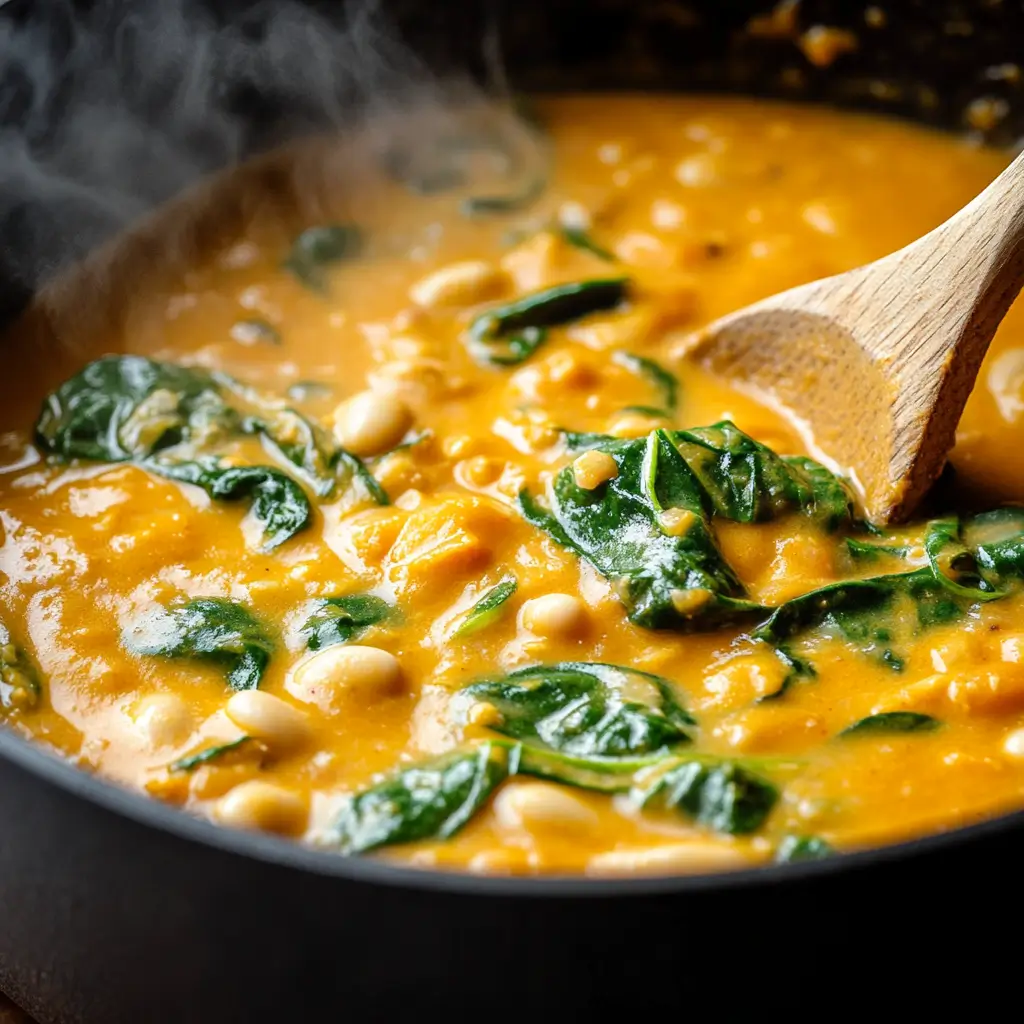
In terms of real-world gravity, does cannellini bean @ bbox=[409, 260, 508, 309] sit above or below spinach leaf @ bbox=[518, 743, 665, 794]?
above

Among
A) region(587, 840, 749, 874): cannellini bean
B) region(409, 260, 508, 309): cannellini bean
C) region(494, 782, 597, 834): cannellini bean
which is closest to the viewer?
region(587, 840, 749, 874): cannellini bean

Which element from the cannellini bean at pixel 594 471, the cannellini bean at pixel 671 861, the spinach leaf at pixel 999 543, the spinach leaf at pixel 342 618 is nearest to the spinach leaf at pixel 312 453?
the spinach leaf at pixel 342 618

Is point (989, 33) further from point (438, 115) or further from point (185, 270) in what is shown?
point (185, 270)

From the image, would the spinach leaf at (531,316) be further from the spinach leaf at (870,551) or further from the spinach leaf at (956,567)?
the spinach leaf at (956,567)

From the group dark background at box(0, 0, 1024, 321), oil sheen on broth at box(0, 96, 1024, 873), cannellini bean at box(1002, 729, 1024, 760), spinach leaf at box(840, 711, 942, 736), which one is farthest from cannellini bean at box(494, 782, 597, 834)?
dark background at box(0, 0, 1024, 321)

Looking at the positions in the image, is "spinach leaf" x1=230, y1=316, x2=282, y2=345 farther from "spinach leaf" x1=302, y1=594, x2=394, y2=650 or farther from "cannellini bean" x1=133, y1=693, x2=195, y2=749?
"cannellini bean" x1=133, y1=693, x2=195, y2=749

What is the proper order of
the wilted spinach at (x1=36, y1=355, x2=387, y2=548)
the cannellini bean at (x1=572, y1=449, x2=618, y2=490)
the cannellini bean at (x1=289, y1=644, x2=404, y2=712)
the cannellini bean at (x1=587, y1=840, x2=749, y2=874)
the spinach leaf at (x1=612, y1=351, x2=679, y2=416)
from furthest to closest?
the spinach leaf at (x1=612, y1=351, x2=679, y2=416) < the wilted spinach at (x1=36, y1=355, x2=387, y2=548) < the cannellini bean at (x1=572, y1=449, x2=618, y2=490) < the cannellini bean at (x1=289, y1=644, x2=404, y2=712) < the cannellini bean at (x1=587, y1=840, x2=749, y2=874)
